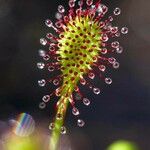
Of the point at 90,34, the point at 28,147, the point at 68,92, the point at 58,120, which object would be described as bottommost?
the point at 28,147

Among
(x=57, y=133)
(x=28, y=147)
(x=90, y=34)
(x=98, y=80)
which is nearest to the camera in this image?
(x=57, y=133)

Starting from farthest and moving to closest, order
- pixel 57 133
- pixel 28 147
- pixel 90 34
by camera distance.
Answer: pixel 28 147
pixel 90 34
pixel 57 133

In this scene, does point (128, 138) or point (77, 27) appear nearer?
point (77, 27)

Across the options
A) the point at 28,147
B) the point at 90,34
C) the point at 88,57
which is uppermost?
the point at 90,34

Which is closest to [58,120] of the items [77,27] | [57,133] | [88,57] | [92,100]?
[57,133]

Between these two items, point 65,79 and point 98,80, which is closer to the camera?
point 65,79

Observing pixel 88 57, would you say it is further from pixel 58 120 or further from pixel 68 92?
pixel 58 120

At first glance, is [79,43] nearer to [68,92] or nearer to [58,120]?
[68,92]

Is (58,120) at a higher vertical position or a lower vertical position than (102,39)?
lower

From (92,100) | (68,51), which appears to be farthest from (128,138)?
(68,51)
